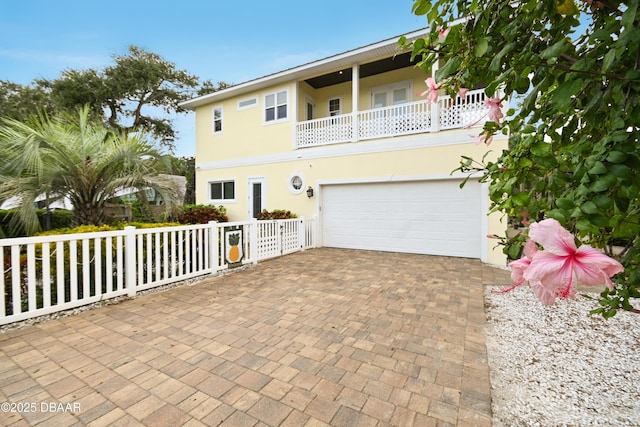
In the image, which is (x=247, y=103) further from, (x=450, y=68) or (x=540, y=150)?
(x=540, y=150)

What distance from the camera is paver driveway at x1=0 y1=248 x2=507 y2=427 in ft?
6.48

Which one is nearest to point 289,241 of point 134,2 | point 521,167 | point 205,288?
point 205,288

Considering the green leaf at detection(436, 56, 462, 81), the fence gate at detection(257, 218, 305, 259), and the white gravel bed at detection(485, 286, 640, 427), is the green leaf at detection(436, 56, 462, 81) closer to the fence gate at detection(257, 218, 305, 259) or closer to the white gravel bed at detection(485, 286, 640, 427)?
the white gravel bed at detection(485, 286, 640, 427)

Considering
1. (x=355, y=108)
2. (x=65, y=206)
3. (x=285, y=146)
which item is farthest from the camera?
(x=285, y=146)

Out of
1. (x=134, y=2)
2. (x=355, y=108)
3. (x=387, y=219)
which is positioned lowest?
(x=387, y=219)

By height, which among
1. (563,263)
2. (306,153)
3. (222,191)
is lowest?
(563,263)

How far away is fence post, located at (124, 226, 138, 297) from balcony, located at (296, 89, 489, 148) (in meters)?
6.57

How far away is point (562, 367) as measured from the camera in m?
2.58

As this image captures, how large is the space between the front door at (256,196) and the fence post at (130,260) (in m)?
6.39

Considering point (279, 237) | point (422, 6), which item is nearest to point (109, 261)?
point (279, 237)

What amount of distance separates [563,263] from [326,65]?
9640mm

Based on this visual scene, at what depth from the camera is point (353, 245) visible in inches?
358

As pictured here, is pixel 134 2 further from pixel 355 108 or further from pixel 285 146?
pixel 355 108

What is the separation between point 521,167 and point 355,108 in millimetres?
8506
